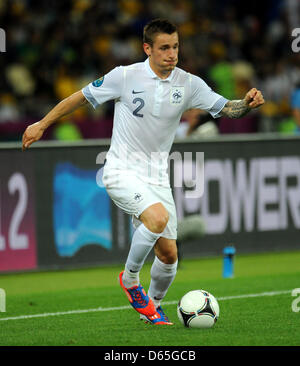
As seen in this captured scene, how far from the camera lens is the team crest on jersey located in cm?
762

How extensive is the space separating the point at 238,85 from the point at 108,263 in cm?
770

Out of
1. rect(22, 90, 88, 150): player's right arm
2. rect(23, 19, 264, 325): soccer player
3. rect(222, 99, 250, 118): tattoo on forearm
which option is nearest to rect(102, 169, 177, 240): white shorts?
rect(23, 19, 264, 325): soccer player

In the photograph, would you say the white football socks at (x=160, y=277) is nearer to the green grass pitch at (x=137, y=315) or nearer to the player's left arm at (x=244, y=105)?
the green grass pitch at (x=137, y=315)

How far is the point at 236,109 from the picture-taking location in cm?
768

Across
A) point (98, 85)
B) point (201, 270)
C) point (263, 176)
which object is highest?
point (98, 85)

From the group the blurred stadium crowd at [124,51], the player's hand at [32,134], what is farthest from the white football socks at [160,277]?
the blurred stadium crowd at [124,51]

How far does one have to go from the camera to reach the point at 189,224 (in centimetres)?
1150

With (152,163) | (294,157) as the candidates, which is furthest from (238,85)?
(152,163)

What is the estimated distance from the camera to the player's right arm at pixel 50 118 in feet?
24.3

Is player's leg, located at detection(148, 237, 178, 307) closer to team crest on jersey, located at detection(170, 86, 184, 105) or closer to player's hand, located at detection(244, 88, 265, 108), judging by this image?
team crest on jersey, located at detection(170, 86, 184, 105)

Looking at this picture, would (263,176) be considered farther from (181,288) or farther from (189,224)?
(181,288)

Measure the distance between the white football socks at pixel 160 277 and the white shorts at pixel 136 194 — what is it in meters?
0.25

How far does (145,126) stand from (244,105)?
2.59ft

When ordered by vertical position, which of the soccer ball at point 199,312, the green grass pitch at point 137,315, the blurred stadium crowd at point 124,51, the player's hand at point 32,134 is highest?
the blurred stadium crowd at point 124,51
